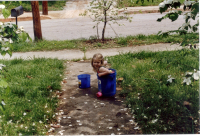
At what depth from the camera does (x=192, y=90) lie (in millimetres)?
4016

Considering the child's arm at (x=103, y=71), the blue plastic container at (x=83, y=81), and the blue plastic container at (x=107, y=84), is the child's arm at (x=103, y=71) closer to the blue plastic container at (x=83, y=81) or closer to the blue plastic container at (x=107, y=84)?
the blue plastic container at (x=107, y=84)

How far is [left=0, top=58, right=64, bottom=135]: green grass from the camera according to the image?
3354 millimetres

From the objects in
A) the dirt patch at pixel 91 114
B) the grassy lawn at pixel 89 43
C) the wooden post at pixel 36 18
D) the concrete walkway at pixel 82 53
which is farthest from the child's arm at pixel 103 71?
the wooden post at pixel 36 18

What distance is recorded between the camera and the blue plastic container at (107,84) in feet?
13.9

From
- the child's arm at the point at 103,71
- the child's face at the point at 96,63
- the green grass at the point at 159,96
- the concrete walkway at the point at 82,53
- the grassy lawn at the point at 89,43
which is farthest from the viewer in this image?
the grassy lawn at the point at 89,43

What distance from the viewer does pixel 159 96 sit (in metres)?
3.99

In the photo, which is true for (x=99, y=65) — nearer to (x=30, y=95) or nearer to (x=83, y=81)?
(x=83, y=81)

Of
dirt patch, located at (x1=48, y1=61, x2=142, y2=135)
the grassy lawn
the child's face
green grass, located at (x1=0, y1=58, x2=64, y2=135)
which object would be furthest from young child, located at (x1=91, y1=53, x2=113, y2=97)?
the grassy lawn

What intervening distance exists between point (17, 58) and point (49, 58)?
971mm

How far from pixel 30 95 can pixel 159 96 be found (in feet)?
7.34

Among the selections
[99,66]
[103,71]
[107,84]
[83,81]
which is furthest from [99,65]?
[83,81]

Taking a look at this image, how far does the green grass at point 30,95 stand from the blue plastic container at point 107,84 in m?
0.84

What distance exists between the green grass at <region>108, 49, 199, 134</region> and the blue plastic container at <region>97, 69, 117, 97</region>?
24 centimetres

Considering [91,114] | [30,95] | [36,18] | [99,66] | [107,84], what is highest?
[36,18]
